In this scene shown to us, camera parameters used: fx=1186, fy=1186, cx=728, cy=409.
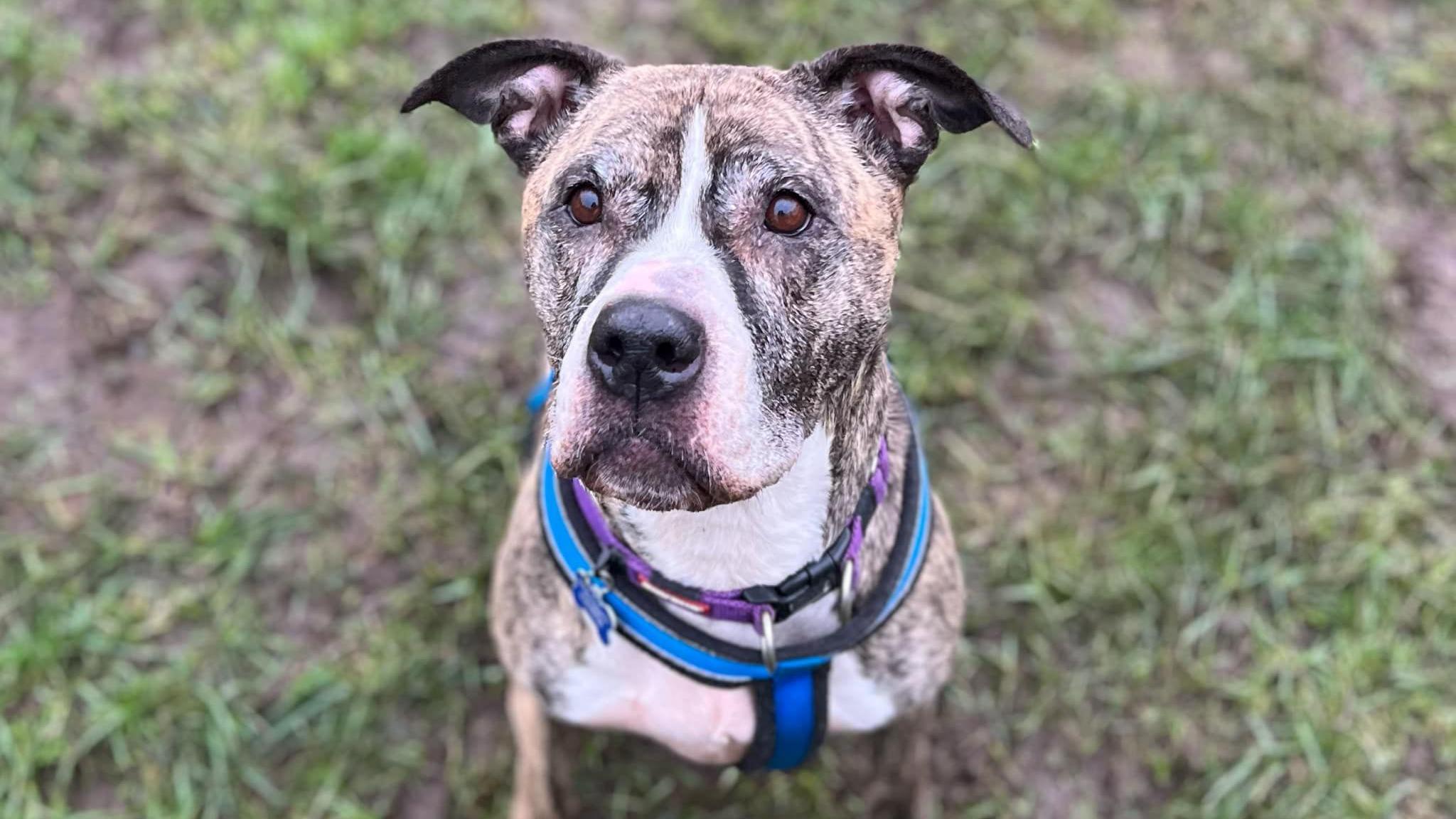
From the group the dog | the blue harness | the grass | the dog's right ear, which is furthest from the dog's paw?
the dog's right ear

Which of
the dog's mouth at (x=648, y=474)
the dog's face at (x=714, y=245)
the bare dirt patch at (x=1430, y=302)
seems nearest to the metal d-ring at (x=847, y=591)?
the dog's face at (x=714, y=245)

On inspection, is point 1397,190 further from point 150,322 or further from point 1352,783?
point 150,322

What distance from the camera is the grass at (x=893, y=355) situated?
12.2 ft

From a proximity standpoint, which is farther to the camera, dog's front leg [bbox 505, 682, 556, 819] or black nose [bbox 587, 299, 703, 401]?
dog's front leg [bbox 505, 682, 556, 819]

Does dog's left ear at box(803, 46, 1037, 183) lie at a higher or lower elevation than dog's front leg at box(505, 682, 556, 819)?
higher

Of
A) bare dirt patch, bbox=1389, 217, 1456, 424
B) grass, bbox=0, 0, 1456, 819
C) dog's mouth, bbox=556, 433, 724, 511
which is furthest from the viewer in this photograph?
bare dirt patch, bbox=1389, 217, 1456, 424

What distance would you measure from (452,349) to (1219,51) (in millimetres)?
3420

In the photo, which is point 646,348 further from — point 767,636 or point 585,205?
point 767,636

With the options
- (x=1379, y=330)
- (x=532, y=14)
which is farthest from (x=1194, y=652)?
(x=532, y=14)

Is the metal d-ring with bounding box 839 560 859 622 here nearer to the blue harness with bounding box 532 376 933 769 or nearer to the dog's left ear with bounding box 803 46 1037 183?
the blue harness with bounding box 532 376 933 769

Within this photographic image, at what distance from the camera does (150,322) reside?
427 centimetres

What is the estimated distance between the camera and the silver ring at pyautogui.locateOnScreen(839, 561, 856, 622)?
2609 millimetres

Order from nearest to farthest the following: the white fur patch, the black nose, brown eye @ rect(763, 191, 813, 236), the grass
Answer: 1. the black nose
2. brown eye @ rect(763, 191, 813, 236)
3. the white fur patch
4. the grass

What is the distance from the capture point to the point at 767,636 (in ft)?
8.43
